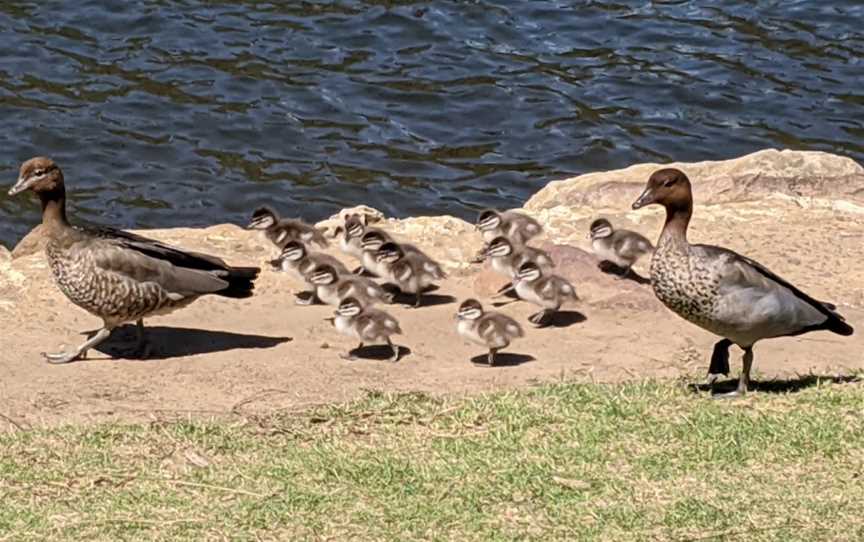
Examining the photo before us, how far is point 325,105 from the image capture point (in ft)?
58.4

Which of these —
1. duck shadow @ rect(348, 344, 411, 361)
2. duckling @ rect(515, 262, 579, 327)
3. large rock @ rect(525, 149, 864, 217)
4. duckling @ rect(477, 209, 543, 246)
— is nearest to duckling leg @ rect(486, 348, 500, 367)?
duck shadow @ rect(348, 344, 411, 361)

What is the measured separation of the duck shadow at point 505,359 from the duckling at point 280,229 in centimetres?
231

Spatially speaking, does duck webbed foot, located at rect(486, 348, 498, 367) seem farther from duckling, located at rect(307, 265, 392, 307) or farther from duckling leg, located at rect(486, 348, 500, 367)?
duckling, located at rect(307, 265, 392, 307)

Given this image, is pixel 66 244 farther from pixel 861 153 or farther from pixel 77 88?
pixel 861 153

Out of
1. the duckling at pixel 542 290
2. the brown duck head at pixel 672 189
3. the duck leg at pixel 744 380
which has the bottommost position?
the duckling at pixel 542 290

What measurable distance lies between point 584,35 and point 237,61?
429cm

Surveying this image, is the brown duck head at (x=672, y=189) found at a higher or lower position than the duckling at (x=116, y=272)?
higher

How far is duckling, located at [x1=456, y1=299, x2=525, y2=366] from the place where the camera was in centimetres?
1042

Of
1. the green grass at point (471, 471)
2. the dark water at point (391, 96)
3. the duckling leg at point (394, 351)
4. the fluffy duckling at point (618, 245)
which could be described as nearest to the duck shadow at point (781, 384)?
the green grass at point (471, 471)

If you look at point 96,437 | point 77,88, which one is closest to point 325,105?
point 77,88

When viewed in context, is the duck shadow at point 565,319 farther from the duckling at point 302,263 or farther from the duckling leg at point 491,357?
the duckling at point 302,263

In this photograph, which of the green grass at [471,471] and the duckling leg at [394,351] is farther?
the duckling leg at [394,351]

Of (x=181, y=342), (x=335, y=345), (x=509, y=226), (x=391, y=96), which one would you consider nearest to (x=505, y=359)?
(x=335, y=345)

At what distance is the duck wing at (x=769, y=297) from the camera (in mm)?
9227
